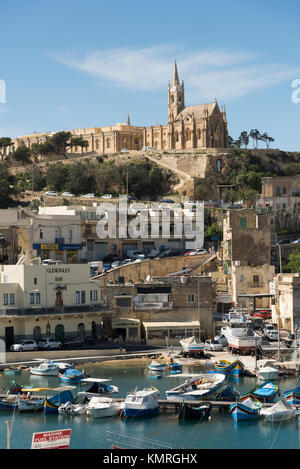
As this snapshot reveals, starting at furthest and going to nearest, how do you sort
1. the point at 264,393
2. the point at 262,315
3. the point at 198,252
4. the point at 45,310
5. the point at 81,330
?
1. the point at 198,252
2. the point at 262,315
3. the point at 81,330
4. the point at 45,310
5. the point at 264,393

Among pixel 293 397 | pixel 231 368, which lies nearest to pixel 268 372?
pixel 231 368

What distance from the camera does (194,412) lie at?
35.8 m

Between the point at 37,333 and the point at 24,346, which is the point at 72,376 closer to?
the point at 24,346

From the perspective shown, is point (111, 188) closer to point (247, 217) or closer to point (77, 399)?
point (247, 217)

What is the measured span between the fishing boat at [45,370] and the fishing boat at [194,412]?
10201mm

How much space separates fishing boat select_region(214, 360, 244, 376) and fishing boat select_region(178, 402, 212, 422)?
256 inches

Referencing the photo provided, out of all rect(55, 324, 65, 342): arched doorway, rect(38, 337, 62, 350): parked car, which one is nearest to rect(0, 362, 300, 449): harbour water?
rect(38, 337, 62, 350): parked car

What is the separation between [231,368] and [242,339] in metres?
5.59

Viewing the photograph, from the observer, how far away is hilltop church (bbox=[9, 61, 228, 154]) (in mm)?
119250

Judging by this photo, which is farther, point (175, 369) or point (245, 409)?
point (175, 369)

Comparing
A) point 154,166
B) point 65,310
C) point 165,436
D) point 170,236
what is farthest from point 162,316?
point 154,166

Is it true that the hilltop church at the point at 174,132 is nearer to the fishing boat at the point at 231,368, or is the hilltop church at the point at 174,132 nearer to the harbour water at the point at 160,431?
the fishing boat at the point at 231,368
